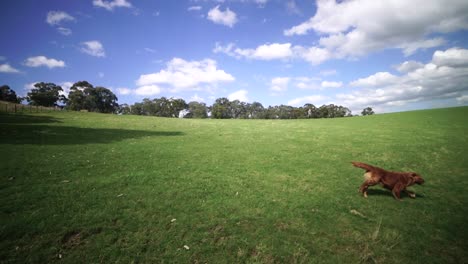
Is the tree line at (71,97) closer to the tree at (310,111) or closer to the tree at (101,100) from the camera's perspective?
the tree at (101,100)

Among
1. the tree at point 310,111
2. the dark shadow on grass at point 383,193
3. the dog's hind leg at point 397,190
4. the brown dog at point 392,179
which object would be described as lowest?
the dark shadow on grass at point 383,193

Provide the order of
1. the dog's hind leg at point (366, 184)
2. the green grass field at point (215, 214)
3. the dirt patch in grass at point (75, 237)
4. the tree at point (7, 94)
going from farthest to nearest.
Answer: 1. the tree at point (7, 94)
2. the dog's hind leg at point (366, 184)
3. the dirt patch in grass at point (75, 237)
4. the green grass field at point (215, 214)

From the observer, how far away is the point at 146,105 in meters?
170

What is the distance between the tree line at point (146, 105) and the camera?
117 m

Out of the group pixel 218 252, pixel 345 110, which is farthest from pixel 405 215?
pixel 345 110

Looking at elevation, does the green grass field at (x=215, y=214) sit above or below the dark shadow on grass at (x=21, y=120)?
below

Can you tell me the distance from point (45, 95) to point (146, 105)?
2540 inches

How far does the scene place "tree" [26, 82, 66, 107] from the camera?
4424 inches

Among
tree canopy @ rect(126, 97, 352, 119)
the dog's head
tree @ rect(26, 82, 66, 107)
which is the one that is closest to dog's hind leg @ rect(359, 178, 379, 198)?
the dog's head

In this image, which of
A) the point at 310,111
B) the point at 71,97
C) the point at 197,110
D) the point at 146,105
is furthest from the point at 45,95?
the point at 310,111

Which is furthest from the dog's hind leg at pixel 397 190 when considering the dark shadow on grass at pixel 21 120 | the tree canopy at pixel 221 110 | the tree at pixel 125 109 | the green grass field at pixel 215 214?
the tree at pixel 125 109

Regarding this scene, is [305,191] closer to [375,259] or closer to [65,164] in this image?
[375,259]

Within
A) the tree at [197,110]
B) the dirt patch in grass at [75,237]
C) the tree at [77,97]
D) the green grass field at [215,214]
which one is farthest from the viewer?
the tree at [197,110]

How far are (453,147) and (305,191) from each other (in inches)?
877
